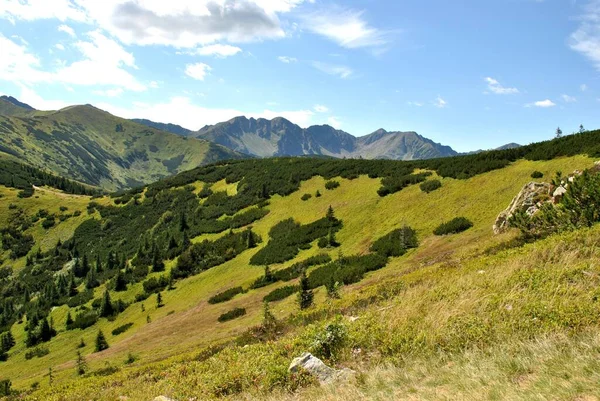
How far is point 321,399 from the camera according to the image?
6.69 meters

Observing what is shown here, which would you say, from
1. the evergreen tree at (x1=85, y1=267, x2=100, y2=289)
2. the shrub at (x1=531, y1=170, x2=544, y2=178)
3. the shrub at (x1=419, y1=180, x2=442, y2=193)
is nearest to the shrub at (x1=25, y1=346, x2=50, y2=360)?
the evergreen tree at (x1=85, y1=267, x2=100, y2=289)

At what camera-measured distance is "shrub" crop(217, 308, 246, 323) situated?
1297 inches

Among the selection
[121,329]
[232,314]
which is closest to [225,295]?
[232,314]

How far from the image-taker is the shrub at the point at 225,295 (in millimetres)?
40781

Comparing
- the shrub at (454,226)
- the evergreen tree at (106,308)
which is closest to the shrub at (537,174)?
the shrub at (454,226)

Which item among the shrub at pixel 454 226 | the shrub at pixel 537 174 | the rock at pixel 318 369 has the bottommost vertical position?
the shrub at pixel 454 226

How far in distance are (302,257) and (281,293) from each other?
1103cm

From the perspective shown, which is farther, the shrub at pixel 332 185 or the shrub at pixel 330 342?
the shrub at pixel 332 185

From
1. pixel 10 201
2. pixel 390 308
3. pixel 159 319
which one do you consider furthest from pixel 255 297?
pixel 10 201

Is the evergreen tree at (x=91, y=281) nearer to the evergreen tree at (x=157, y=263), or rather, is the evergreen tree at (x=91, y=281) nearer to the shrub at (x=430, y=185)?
the evergreen tree at (x=157, y=263)

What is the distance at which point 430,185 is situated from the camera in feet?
157

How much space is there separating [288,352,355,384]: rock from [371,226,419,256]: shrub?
27759mm

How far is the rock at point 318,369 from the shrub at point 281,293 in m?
25.3

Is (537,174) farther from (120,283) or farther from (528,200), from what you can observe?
(120,283)
